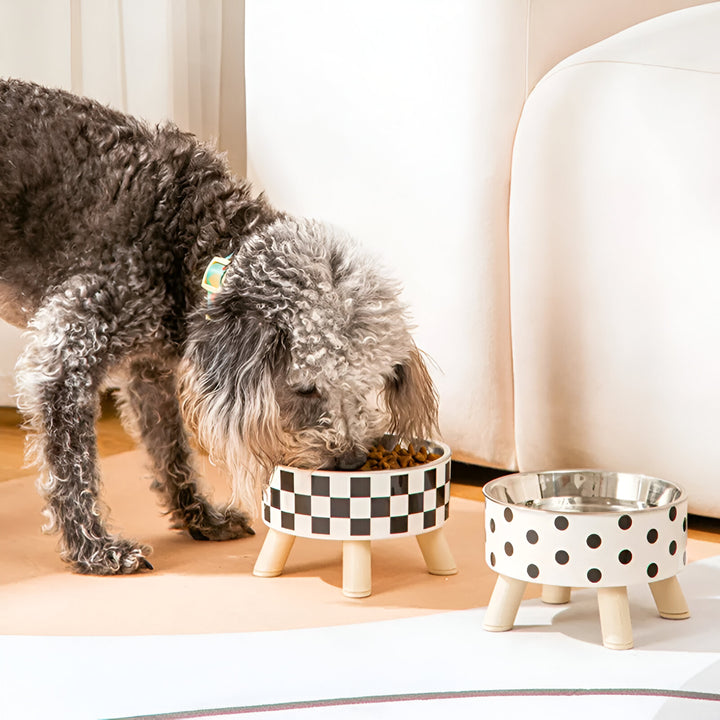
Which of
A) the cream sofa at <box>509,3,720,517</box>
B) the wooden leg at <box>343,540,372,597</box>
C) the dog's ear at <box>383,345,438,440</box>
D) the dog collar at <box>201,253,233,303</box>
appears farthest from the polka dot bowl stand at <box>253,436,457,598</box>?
the cream sofa at <box>509,3,720,517</box>

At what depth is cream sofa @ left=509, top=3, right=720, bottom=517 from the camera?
2.09 meters

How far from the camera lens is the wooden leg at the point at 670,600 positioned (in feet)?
5.33

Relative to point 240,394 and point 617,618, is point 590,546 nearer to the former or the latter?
point 617,618

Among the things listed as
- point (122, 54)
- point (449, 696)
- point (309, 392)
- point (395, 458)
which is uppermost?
point (122, 54)

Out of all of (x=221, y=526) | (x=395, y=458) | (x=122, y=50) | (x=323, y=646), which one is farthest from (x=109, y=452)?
(x=323, y=646)

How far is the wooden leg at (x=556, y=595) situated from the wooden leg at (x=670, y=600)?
145 mm

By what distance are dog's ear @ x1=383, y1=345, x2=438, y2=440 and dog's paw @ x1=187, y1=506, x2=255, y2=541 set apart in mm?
463

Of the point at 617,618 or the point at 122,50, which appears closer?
the point at 617,618

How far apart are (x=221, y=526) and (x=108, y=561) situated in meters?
0.30

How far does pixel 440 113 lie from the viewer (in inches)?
93.7

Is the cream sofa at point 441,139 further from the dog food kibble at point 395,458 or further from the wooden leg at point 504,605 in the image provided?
the wooden leg at point 504,605

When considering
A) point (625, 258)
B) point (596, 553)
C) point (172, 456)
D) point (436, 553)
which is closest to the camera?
point (596, 553)

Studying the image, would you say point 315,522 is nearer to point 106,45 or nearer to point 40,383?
point 40,383

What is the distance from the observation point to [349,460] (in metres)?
1.80
